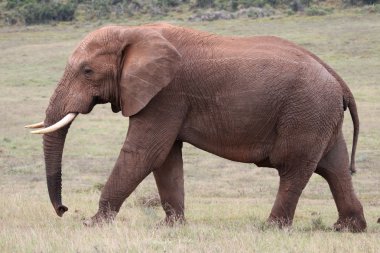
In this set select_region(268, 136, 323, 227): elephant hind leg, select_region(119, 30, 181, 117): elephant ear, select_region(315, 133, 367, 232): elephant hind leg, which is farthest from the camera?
select_region(315, 133, 367, 232): elephant hind leg

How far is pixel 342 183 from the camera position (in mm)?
10438

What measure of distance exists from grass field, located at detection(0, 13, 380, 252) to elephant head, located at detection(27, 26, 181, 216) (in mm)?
880

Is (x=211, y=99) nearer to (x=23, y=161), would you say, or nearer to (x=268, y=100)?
(x=268, y=100)

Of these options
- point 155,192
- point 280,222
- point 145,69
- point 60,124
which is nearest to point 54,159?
point 60,124

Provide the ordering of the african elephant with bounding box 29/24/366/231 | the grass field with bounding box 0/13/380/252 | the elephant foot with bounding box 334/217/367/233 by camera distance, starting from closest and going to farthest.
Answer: the grass field with bounding box 0/13/380/252
the african elephant with bounding box 29/24/366/231
the elephant foot with bounding box 334/217/367/233

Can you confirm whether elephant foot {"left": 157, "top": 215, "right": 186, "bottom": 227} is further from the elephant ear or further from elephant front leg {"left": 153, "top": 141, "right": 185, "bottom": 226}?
the elephant ear

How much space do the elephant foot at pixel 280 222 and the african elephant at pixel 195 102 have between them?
0.02m

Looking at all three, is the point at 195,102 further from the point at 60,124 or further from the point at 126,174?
the point at 60,124

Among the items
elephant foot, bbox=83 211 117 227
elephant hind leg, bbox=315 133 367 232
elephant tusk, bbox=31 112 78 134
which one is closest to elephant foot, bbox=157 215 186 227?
elephant foot, bbox=83 211 117 227

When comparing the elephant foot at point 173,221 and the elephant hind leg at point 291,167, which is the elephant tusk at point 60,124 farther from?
the elephant hind leg at point 291,167

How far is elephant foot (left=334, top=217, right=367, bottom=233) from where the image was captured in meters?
10.2

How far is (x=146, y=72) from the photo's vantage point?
955cm

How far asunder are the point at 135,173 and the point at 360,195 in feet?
23.2

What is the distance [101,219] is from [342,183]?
2744 millimetres
